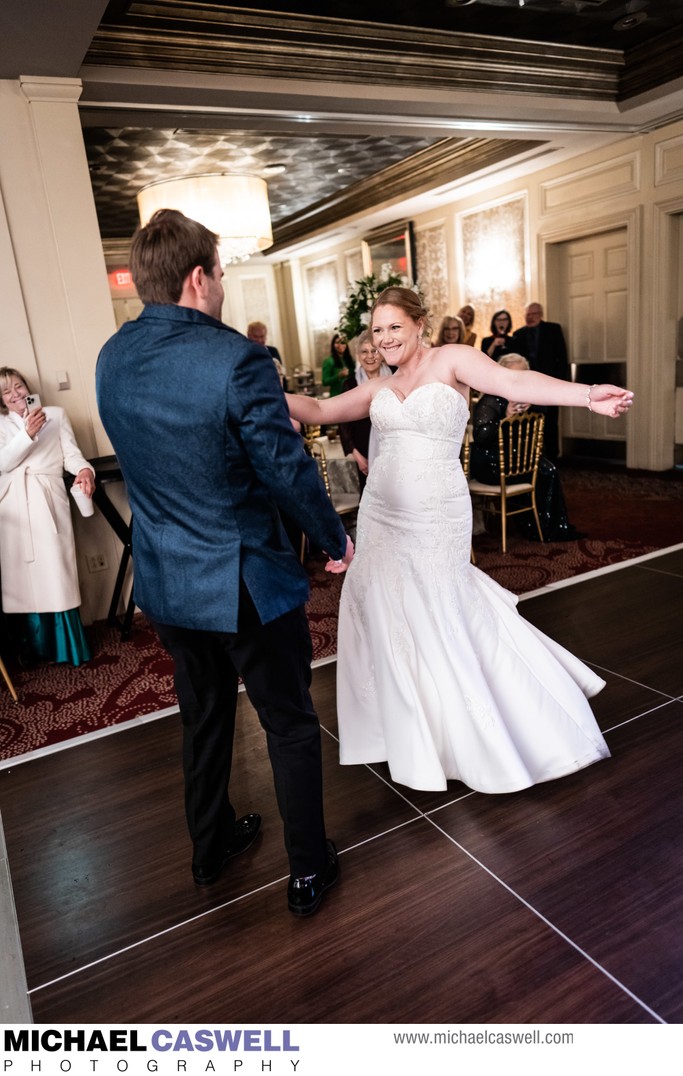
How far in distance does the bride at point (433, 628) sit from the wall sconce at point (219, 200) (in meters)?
4.01

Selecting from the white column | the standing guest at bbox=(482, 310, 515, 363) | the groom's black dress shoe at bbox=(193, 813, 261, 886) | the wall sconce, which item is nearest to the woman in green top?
the standing guest at bbox=(482, 310, 515, 363)

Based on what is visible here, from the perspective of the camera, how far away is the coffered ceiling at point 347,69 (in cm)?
403

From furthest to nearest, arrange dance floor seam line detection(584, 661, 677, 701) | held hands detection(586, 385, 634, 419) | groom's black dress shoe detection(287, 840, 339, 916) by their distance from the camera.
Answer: dance floor seam line detection(584, 661, 677, 701)
held hands detection(586, 385, 634, 419)
groom's black dress shoe detection(287, 840, 339, 916)

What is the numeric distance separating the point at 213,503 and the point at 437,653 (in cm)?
106

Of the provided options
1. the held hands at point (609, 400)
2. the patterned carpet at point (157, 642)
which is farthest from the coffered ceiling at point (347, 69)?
the patterned carpet at point (157, 642)

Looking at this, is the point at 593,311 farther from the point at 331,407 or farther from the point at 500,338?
the point at 331,407

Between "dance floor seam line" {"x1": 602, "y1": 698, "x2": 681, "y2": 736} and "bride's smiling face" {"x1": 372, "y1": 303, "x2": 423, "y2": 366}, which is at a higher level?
"bride's smiling face" {"x1": 372, "y1": 303, "x2": 423, "y2": 366}

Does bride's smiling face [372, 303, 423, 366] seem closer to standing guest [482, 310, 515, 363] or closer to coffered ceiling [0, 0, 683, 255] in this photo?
coffered ceiling [0, 0, 683, 255]

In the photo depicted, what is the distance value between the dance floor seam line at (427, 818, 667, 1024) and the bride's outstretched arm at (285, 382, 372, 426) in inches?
52.3

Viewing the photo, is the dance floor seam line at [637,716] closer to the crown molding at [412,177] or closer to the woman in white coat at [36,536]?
the woman in white coat at [36,536]

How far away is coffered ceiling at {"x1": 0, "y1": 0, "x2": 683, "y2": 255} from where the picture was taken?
4.03 meters

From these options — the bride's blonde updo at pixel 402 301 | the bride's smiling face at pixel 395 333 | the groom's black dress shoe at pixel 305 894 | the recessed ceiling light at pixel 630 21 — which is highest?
the recessed ceiling light at pixel 630 21

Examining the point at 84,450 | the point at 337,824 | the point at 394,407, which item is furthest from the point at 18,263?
the point at 337,824

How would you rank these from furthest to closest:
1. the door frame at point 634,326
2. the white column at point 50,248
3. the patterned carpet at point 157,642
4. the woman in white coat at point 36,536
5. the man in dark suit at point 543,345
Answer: the man in dark suit at point 543,345 → the door frame at point 634,326 → the white column at point 50,248 → the woman in white coat at point 36,536 → the patterned carpet at point 157,642
